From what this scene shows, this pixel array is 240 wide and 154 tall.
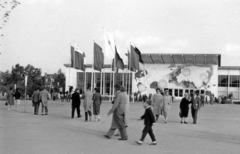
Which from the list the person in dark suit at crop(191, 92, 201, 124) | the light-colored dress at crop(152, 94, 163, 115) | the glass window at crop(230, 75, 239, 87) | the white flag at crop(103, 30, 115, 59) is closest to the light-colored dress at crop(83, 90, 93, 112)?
the light-colored dress at crop(152, 94, 163, 115)

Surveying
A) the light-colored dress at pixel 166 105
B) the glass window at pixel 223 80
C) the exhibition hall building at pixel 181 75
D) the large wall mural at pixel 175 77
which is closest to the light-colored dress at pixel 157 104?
the light-colored dress at pixel 166 105

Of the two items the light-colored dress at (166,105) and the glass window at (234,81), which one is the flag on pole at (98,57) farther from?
the glass window at (234,81)

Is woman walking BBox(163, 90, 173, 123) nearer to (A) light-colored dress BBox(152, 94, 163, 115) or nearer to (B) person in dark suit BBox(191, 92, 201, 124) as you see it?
(A) light-colored dress BBox(152, 94, 163, 115)

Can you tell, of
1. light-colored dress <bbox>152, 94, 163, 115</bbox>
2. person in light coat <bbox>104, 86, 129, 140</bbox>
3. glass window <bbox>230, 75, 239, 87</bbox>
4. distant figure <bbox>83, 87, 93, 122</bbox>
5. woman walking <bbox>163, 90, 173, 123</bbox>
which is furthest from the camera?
glass window <bbox>230, 75, 239, 87</bbox>

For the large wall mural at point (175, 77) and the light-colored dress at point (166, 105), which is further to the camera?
the large wall mural at point (175, 77)

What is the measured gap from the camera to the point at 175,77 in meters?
57.4

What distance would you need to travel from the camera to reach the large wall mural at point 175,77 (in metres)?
56.2

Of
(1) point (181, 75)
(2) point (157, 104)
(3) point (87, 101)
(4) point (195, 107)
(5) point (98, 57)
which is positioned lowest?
(4) point (195, 107)

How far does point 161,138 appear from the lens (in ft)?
34.9

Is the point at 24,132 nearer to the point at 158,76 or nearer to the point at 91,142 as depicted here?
the point at 91,142

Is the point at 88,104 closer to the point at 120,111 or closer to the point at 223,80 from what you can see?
the point at 120,111

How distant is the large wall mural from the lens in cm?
5625

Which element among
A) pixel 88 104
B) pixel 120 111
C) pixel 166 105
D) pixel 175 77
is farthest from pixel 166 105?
pixel 175 77

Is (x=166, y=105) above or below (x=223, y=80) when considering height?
below
